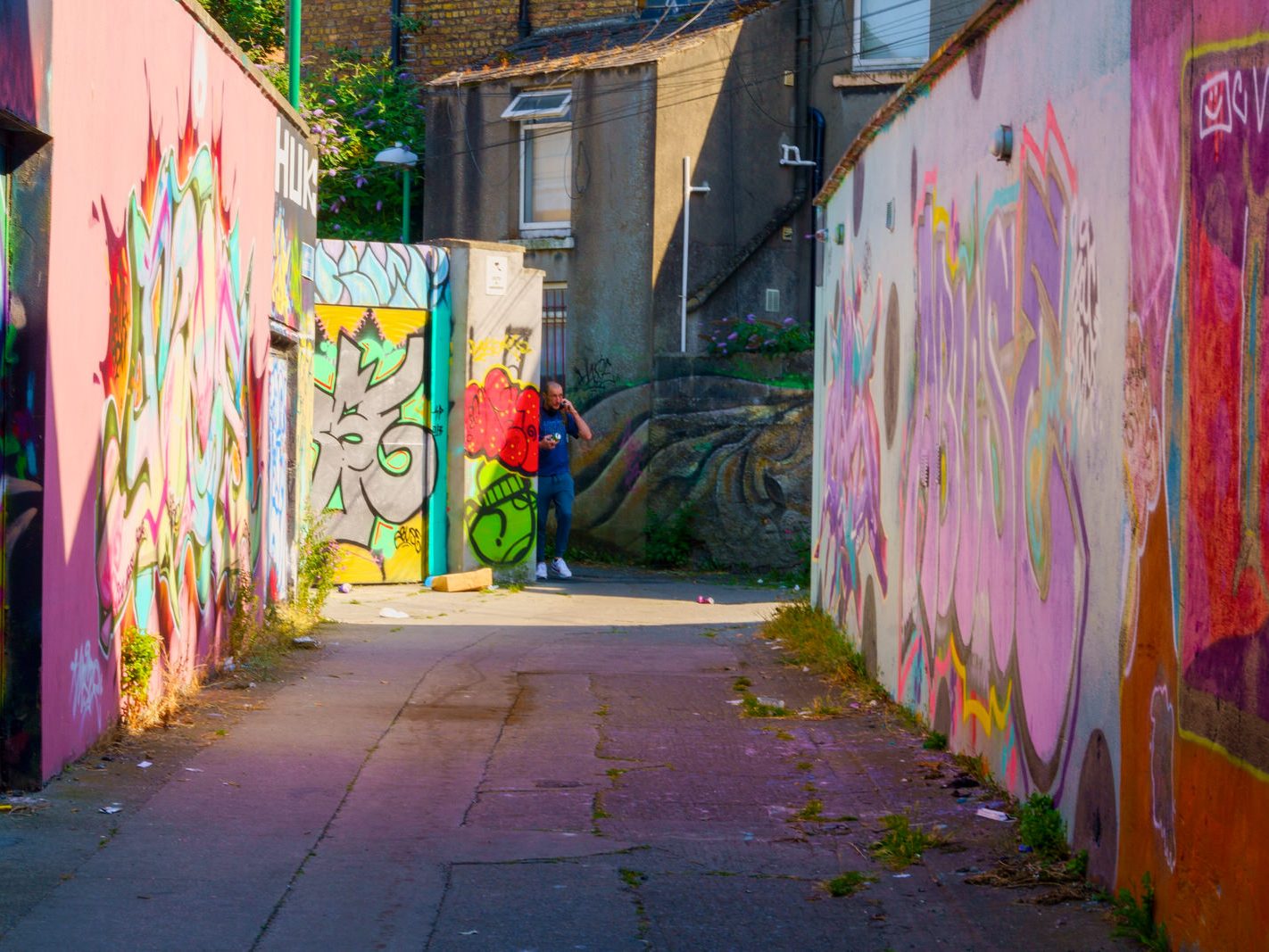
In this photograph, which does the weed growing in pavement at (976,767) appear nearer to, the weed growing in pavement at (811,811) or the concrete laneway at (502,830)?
the concrete laneway at (502,830)

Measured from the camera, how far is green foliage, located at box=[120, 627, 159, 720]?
696 centimetres

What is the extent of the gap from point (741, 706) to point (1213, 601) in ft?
15.5

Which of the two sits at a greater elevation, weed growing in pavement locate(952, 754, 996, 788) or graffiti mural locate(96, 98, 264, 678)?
graffiti mural locate(96, 98, 264, 678)

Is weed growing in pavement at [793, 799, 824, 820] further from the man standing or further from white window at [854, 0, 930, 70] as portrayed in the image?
white window at [854, 0, 930, 70]

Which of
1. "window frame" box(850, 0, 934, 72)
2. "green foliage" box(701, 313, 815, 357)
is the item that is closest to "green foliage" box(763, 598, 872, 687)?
"green foliage" box(701, 313, 815, 357)

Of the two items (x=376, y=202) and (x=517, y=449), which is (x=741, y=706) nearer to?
(x=517, y=449)

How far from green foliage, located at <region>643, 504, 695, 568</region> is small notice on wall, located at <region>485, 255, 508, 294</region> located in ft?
12.1

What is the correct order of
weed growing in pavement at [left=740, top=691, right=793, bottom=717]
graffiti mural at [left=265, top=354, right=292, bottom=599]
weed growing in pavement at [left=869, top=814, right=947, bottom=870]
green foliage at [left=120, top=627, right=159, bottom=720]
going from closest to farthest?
weed growing in pavement at [left=869, top=814, right=947, bottom=870], green foliage at [left=120, top=627, right=159, bottom=720], weed growing in pavement at [left=740, top=691, right=793, bottom=717], graffiti mural at [left=265, top=354, right=292, bottom=599]

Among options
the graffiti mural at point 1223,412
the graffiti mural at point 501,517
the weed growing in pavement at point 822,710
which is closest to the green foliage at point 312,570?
the graffiti mural at point 501,517

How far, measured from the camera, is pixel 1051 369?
17.6ft

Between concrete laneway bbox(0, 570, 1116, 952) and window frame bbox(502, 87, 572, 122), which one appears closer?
concrete laneway bbox(0, 570, 1116, 952)

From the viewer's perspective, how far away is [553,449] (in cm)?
1583

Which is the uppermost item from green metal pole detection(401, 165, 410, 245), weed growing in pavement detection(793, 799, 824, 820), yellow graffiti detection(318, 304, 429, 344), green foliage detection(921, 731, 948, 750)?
green metal pole detection(401, 165, 410, 245)

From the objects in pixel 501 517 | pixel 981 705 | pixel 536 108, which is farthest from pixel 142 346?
pixel 536 108
